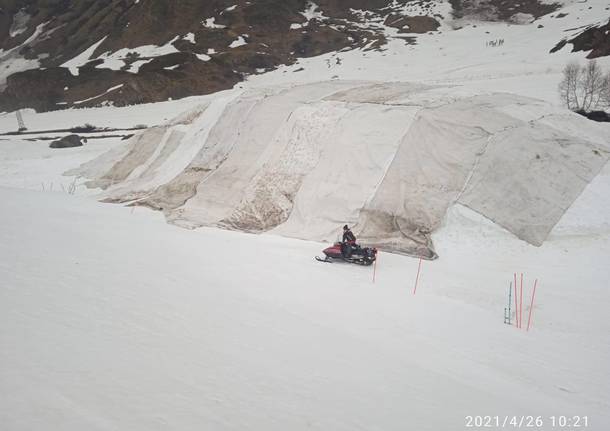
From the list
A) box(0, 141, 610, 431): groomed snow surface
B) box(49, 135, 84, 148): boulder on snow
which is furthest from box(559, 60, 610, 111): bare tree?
box(49, 135, 84, 148): boulder on snow

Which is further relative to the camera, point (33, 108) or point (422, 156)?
point (33, 108)

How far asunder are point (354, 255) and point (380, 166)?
441 cm

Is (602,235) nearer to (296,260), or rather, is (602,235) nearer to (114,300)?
(296,260)

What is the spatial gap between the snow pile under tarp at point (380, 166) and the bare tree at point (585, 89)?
5.07 meters

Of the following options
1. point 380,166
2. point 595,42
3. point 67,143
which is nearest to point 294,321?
point 380,166

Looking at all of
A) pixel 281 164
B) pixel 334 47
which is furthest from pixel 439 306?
pixel 334 47

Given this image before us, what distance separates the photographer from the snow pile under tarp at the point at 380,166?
11.6 metres

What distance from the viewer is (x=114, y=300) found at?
191 inches

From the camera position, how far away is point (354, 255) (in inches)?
396

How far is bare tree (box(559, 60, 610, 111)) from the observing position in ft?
57.3

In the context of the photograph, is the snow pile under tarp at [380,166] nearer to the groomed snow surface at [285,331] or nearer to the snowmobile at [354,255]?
the groomed snow surface at [285,331]

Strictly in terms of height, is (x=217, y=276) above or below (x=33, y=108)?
below

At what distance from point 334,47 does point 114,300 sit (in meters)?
56.5

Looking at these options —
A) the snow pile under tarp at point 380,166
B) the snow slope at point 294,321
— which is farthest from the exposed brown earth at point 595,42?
the snow slope at point 294,321
